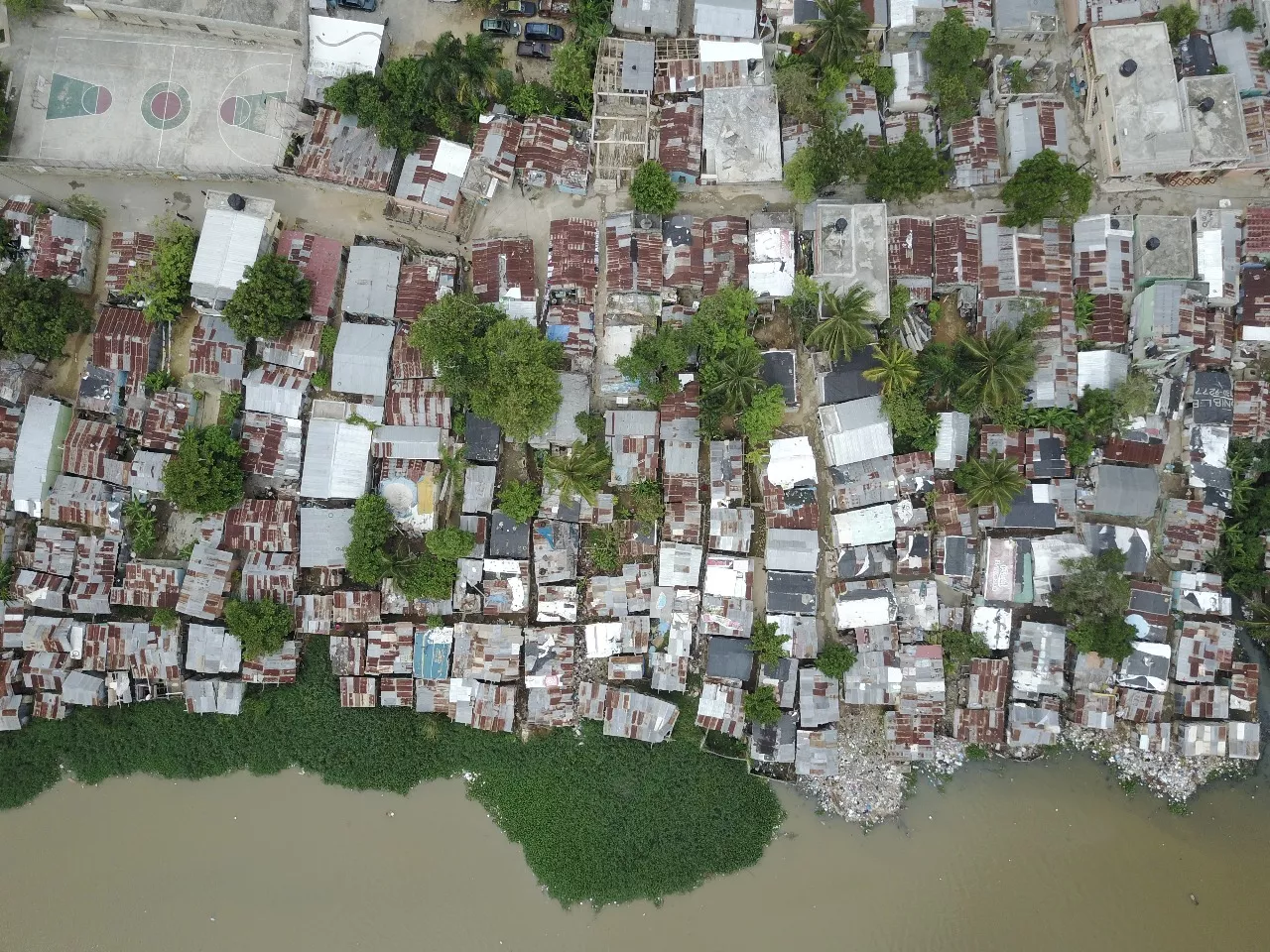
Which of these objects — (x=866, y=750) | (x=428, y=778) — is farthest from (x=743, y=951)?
(x=428, y=778)

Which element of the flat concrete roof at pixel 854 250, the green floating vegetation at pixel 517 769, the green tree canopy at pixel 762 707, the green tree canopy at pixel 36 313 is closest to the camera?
the green tree canopy at pixel 36 313

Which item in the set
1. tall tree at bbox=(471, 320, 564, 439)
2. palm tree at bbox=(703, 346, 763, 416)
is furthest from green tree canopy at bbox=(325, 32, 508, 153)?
palm tree at bbox=(703, 346, 763, 416)

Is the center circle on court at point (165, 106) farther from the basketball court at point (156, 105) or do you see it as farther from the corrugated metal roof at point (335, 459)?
the corrugated metal roof at point (335, 459)

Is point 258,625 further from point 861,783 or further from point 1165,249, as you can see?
point 1165,249

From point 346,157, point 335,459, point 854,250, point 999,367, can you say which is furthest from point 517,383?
point 999,367

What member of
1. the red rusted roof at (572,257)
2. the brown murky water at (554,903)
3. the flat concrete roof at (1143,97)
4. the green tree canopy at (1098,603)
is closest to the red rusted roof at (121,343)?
the red rusted roof at (572,257)

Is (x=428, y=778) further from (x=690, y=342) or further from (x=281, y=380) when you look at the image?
(x=690, y=342)
